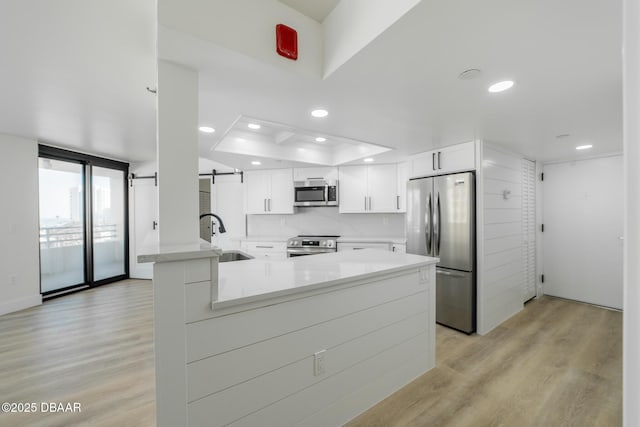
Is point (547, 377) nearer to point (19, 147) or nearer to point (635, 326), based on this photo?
point (635, 326)

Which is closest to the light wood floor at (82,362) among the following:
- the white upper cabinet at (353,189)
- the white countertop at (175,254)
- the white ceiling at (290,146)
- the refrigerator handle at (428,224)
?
the white countertop at (175,254)

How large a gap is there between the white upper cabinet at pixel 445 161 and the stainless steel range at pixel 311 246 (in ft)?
5.55

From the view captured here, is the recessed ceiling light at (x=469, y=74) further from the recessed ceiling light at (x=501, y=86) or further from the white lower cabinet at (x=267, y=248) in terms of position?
the white lower cabinet at (x=267, y=248)

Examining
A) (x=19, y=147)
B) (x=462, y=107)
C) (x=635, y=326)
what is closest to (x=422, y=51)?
(x=462, y=107)

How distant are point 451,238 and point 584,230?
8.16 feet

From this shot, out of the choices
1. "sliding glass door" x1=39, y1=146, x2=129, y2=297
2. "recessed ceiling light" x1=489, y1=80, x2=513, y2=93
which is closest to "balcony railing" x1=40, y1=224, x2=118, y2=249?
"sliding glass door" x1=39, y1=146, x2=129, y2=297

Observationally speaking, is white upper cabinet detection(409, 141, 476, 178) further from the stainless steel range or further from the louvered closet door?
the stainless steel range

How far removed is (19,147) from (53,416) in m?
3.80

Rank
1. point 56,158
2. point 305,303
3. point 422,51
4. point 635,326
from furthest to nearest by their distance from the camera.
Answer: point 56,158
point 305,303
point 422,51
point 635,326

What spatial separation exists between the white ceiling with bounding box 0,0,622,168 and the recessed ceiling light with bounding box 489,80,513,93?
1.7 inches

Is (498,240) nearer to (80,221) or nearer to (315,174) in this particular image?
(315,174)

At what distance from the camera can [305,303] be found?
156 cm

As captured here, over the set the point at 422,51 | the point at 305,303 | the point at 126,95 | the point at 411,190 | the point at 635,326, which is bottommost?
the point at 305,303

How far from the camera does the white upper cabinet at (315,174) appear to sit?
184 inches
